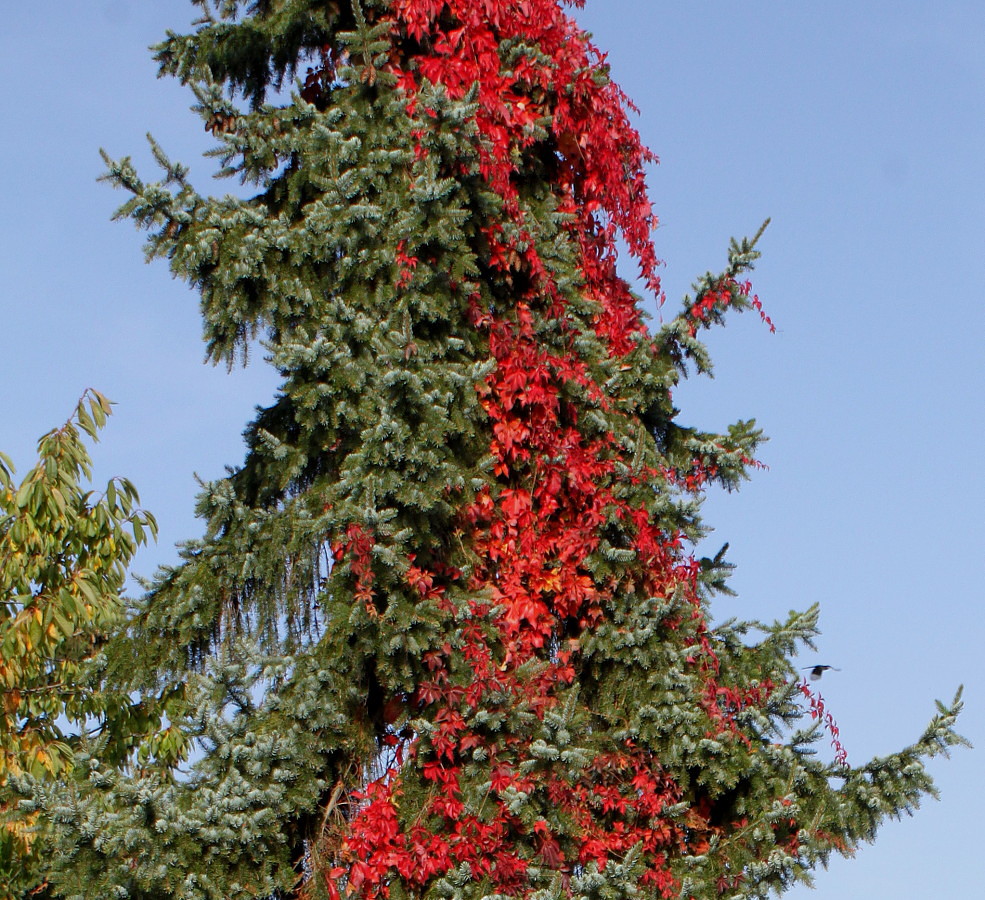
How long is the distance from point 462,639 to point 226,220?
116 inches

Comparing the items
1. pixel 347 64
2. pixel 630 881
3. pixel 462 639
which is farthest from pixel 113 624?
pixel 347 64

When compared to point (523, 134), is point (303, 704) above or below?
below

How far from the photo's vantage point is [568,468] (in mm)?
8148

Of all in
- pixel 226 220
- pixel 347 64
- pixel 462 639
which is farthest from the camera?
pixel 347 64

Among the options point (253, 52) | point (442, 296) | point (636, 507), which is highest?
point (253, 52)

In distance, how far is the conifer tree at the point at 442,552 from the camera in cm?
679

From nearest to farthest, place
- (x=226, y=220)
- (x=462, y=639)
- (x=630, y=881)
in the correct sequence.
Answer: (x=630, y=881) < (x=462, y=639) < (x=226, y=220)

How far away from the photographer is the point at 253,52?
902 centimetres

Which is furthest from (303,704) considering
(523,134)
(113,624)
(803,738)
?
(523,134)

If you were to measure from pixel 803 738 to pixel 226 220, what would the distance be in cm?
472

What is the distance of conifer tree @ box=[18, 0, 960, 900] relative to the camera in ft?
22.3

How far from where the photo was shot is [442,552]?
7723 millimetres

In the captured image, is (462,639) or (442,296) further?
(442,296)

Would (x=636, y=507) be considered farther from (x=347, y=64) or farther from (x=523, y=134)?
(x=347, y=64)
